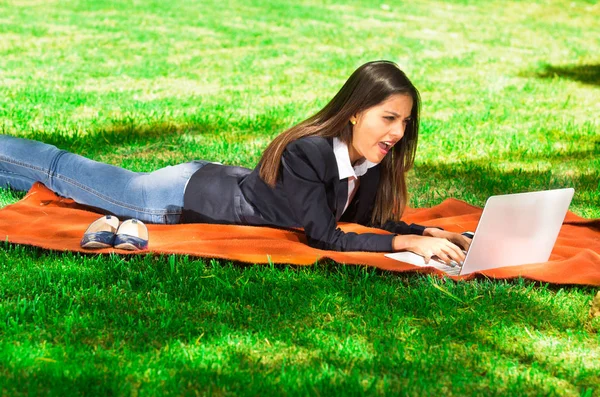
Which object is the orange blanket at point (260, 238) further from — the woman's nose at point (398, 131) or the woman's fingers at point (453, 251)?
the woman's nose at point (398, 131)

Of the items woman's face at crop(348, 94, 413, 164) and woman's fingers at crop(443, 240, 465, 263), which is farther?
woman's face at crop(348, 94, 413, 164)

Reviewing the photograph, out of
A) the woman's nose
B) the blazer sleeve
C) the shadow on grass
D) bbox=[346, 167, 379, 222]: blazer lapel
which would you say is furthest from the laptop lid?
the shadow on grass

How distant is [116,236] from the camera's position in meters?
4.02

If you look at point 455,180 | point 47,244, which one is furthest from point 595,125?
point 47,244

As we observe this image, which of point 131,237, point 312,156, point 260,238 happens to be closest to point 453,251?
point 312,156

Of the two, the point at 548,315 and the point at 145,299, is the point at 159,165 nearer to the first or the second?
the point at 145,299

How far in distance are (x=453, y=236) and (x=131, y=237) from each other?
4.67 ft

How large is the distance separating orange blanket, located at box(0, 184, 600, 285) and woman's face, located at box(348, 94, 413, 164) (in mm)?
473

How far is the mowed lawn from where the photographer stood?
9.82ft

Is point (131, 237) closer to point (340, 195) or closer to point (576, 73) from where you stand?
point (340, 195)

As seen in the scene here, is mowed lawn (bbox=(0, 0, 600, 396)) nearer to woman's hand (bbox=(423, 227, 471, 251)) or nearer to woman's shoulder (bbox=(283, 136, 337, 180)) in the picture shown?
woman's hand (bbox=(423, 227, 471, 251))

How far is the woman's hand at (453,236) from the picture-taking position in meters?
3.99

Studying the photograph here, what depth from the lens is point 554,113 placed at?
775 cm

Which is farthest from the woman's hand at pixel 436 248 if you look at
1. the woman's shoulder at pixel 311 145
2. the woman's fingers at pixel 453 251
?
the woman's shoulder at pixel 311 145
